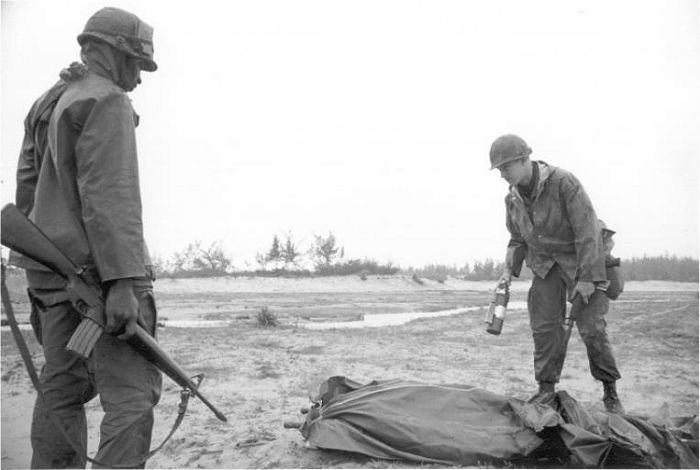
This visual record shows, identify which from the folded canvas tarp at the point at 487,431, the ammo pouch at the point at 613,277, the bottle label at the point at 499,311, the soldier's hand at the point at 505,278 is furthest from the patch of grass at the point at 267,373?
the ammo pouch at the point at 613,277

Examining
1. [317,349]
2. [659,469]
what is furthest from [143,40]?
[317,349]

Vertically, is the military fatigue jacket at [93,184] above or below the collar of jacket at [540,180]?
below

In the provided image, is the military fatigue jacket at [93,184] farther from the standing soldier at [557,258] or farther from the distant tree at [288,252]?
the distant tree at [288,252]

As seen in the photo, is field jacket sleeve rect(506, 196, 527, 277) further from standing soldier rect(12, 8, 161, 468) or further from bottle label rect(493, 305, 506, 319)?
standing soldier rect(12, 8, 161, 468)

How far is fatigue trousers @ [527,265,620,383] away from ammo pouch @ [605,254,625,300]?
9 centimetres

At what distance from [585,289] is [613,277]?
0.37m

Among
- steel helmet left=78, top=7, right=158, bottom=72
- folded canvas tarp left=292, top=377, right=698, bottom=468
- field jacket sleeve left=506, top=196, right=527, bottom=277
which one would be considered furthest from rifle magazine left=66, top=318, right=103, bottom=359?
field jacket sleeve left=506, top=196, right=527, bottom=277

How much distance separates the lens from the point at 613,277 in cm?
438

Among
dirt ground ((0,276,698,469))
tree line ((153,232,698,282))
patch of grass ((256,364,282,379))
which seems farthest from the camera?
tree line ((153,232,698,282))

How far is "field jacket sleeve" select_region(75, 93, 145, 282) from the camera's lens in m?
2.26

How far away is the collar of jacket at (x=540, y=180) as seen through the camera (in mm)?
4445

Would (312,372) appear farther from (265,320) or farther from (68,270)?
(265,320)

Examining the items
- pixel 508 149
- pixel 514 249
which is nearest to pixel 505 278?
pixel 514 249

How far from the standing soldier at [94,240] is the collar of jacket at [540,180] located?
3136 millimetres
